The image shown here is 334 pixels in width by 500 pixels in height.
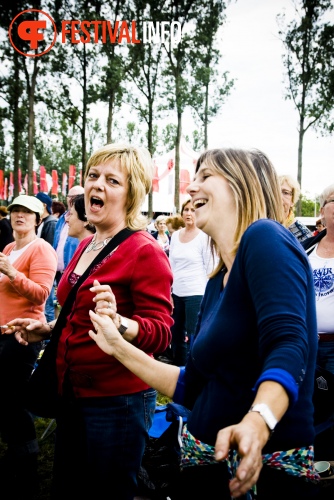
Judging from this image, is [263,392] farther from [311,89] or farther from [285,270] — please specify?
[311,89]

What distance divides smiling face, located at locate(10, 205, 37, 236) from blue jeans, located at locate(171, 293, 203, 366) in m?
2.55

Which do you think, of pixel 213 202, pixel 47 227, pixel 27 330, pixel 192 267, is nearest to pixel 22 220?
pixel 27 330

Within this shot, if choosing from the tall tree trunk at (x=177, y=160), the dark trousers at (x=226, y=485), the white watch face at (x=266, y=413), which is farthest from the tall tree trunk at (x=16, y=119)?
the white watch face at (x=266, y=413)

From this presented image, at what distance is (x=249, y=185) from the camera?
1289 millimetres

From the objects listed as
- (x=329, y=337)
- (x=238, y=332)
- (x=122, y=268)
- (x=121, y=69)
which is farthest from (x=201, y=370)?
(x=121, y=69)

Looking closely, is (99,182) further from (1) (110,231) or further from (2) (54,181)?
(2) (54,181)

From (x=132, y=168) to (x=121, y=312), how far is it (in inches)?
27.2

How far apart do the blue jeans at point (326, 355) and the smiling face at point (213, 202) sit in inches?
77.5

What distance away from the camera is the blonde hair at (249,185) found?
1270 mm

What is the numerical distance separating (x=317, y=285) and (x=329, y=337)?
38 centimetres

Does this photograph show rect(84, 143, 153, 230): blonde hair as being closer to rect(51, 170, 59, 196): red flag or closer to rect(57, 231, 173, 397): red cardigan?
rect(57, 231, 173, 397): red cardigan

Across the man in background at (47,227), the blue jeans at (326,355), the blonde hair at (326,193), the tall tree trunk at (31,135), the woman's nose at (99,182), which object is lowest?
the blue jeans at (326,355)

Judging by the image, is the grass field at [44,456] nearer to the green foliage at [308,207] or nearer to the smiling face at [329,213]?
the smiling face at [329,213]

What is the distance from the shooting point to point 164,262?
6.07 ft
